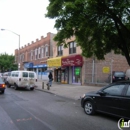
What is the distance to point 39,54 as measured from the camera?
37.5 m

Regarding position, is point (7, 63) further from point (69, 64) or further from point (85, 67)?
point (85, 67)

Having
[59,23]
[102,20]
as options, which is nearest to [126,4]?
[102,20]

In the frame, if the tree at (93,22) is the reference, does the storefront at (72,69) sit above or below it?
below

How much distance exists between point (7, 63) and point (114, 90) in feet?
159

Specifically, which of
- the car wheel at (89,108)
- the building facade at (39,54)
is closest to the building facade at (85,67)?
the building facade at (39,54)

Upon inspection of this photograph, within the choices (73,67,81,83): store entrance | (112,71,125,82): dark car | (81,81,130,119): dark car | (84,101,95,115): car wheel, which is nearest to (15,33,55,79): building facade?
(73,67,81,83): store entrance

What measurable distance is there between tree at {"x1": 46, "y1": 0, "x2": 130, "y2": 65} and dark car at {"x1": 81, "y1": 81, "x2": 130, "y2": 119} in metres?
4.38

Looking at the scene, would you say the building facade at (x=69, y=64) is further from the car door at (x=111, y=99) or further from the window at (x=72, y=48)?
the car door at (x=111, y=99)

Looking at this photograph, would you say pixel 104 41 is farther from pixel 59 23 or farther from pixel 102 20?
pixel 59 23

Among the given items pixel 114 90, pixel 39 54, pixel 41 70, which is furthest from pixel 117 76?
pixel 39 54

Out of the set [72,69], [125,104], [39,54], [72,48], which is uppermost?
[39,54]

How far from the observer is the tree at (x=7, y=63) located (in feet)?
170

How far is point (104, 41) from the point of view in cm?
1395

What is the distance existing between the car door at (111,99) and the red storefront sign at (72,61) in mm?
14943
